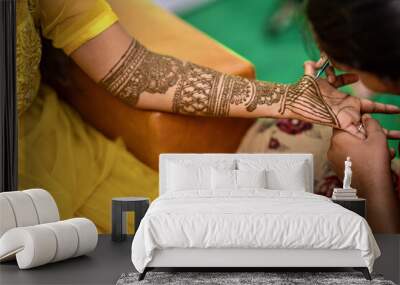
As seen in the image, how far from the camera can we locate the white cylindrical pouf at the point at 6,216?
4113mm

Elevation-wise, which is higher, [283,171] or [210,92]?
[210,92]

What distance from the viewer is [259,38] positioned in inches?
216

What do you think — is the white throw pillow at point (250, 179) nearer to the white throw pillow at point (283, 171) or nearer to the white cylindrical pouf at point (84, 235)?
the white throw pillow at point (283, 171)

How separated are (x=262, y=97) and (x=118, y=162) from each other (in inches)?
56.7

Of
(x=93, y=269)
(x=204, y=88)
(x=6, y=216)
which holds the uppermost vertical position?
(x=204, y=88)

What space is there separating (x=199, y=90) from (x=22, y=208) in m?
1.93

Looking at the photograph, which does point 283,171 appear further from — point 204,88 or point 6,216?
point 6,216

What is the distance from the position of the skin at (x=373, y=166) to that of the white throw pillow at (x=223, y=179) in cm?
108

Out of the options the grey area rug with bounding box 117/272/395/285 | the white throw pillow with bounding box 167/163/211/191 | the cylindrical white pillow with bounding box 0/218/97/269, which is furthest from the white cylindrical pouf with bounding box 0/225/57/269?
the white throw pillow with bounding box 167/163/211/191

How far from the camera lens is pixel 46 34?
18.0 feet

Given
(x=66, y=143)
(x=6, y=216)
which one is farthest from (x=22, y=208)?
(x=66, y=143)

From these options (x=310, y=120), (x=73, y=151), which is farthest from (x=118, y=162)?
(x=310, y=120)

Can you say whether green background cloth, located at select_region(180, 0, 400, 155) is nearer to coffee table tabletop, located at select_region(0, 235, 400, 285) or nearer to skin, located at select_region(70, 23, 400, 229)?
skin, located at select_region(70, 23, 400, 229)

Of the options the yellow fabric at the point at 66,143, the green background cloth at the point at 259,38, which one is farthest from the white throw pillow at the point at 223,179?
the green background cloth at the point at 259,38
